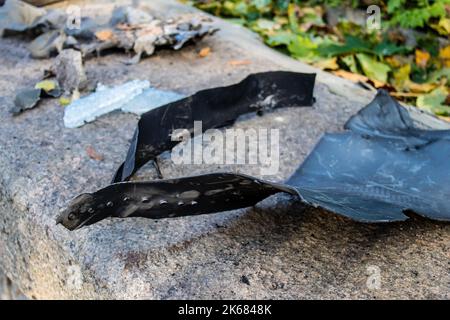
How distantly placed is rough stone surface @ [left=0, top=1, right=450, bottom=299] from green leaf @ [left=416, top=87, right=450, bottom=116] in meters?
0.73

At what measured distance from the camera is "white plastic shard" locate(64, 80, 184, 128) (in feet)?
6.97

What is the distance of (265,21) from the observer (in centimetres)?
358

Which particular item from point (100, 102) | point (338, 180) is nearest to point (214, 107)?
point (100, 102)

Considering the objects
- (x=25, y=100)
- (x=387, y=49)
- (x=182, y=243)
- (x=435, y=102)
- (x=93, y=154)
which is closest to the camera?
(x=182, y=243)

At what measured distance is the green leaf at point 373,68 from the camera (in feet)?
9.65

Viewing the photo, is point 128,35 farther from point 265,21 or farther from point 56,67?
point 265,21

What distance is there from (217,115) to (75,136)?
500mm

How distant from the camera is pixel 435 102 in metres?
2.65

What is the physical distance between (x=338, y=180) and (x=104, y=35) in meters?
1.60

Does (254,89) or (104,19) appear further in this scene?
(104,19)

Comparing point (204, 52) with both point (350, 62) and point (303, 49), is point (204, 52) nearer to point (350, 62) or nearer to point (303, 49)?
point (303, 49)

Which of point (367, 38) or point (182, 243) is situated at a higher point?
point (182, 243)
